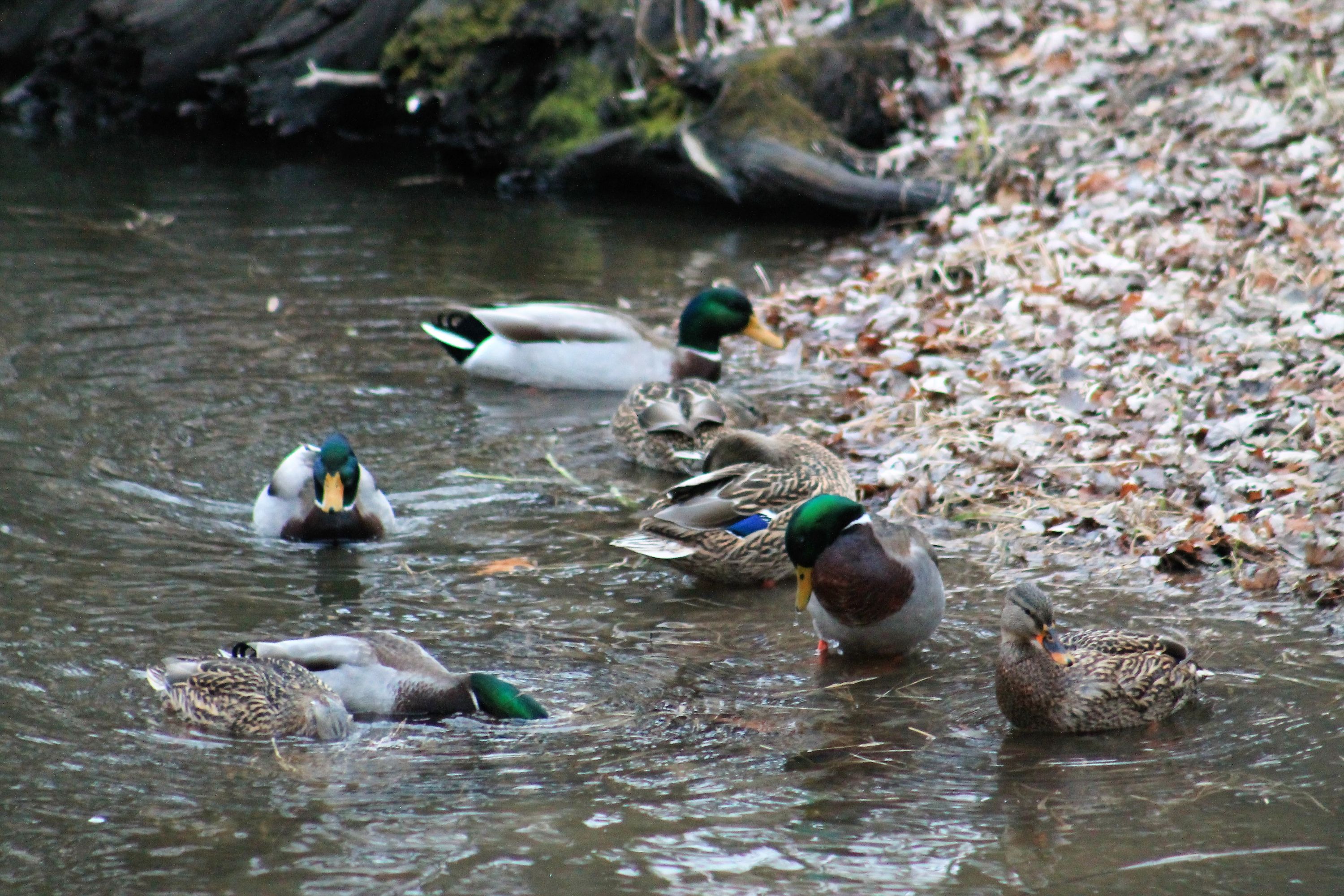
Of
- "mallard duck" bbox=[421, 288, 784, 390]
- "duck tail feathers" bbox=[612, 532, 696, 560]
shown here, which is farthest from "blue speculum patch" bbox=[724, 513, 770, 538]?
"mallard duck" bbox=[421, 288, 784, 390]

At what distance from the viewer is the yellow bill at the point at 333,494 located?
6598 mm

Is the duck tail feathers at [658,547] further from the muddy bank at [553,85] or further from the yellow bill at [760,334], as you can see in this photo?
the muddy bank at [553,85]

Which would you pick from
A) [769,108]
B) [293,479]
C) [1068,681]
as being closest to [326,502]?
[293,479]

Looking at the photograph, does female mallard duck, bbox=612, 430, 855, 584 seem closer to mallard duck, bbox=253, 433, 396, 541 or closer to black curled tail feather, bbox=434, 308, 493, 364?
mallard duck, bbox=253, 433, 396, 541

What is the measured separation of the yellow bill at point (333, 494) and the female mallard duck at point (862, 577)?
2098 millimetres

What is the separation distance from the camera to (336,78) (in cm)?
1681

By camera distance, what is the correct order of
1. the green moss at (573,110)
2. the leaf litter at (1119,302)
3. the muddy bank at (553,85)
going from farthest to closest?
the green moss at (573,110) < the muddy bank at (553,85) < the leaf litter at (1119,302)

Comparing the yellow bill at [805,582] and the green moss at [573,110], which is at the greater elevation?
the green moss at [573,110]

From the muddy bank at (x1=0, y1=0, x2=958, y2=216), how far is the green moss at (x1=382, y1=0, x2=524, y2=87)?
20mm

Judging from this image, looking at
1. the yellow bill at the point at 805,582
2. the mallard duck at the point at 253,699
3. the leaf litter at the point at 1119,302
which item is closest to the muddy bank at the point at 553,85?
the leaf litter at the point at 1119,302

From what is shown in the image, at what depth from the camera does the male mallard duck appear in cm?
496

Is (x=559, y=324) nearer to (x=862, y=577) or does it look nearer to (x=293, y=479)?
(x=293, y=479)

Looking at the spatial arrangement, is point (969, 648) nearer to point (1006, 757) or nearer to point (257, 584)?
point (1006, 757)

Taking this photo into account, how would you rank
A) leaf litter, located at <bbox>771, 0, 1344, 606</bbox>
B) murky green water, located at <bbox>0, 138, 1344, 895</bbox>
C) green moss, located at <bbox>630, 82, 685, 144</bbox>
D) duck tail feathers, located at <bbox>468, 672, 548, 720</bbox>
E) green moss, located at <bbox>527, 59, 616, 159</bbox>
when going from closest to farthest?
murky green water, located at <bbox>0, 138, 1344, 895</bbox>, duck tail feathers, located at <bbox>468, 672, 548, 720</bbox>, leaf litter, located at <bbox>771, 0, 1344, 606</bbox>, green moss, located at <bbox>630, 82, 685, 144</bbox>, green moss, located at <bbox>527, 59, 616, 159</bbox>
